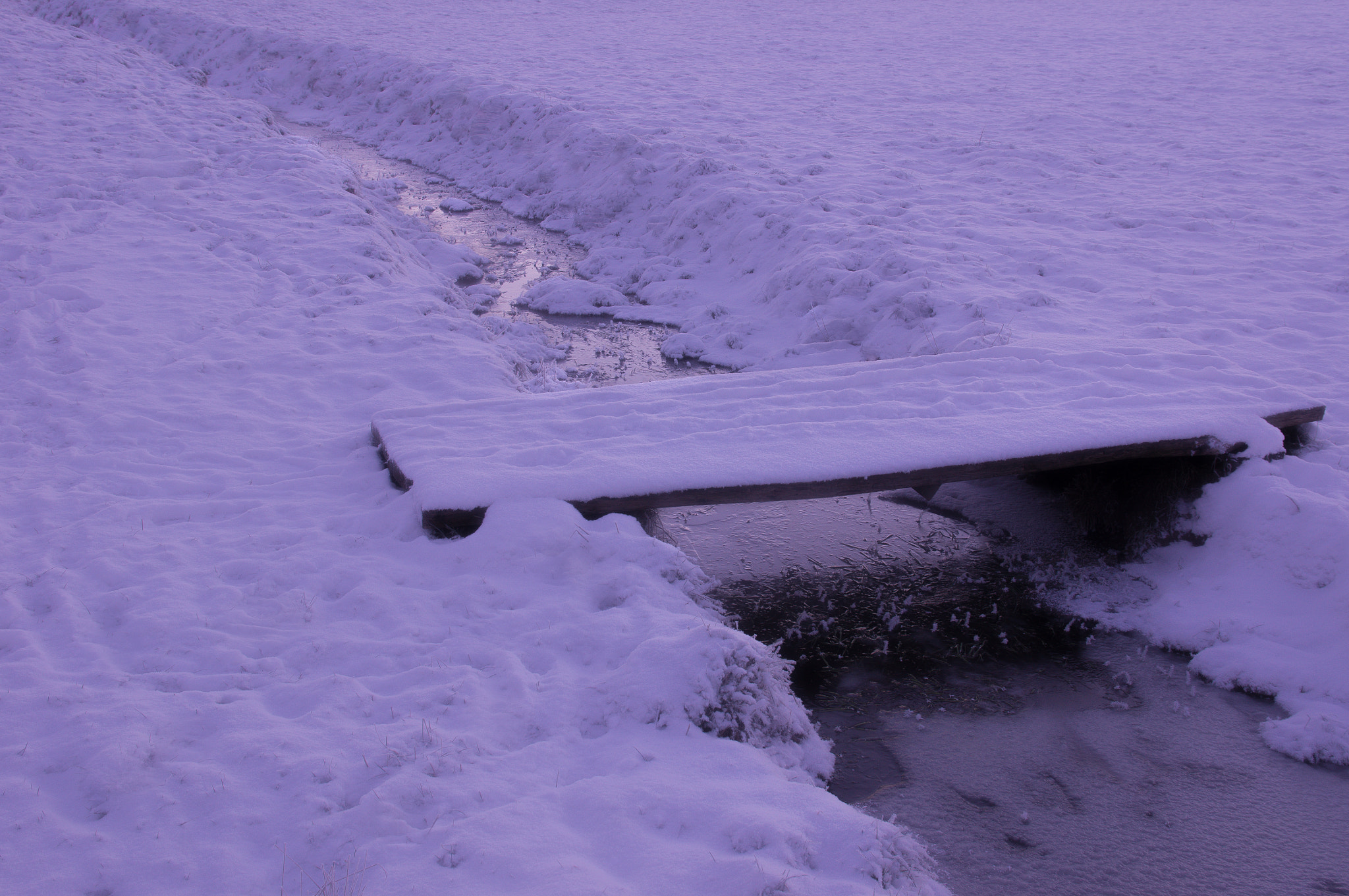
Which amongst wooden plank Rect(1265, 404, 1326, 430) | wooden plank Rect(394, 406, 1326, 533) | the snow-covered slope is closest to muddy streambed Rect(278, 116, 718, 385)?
the snow-covered slope

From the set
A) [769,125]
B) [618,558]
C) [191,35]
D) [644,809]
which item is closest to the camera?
[644,809]

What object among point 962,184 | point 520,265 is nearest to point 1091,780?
point 520,265

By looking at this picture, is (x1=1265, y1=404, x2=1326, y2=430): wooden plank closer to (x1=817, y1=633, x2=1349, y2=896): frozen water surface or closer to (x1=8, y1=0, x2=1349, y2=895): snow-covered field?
(x1=8, y1=0, x2=1349, y2=895): snow-covered field

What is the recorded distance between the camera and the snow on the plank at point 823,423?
16.6 feet

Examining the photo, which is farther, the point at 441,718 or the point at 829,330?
the point at 829,330

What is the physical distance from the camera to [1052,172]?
12.0 metres

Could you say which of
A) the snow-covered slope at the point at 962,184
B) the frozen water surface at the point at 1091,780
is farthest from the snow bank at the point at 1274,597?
the frozen water surface at the point at 1091,780

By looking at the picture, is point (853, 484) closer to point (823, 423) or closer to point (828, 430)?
point (828, 430)

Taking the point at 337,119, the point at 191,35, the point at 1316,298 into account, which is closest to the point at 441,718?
the point at 1316,298

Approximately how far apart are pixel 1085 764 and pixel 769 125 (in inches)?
489

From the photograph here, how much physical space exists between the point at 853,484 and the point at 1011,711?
149cm

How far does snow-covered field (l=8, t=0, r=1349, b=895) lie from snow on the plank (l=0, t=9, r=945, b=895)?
19 millimetres

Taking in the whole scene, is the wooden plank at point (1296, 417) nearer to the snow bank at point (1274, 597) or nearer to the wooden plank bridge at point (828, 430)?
the wooden plank bridge at point (828, 430)

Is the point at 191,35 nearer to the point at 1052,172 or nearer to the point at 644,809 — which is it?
the point at 1052,172
